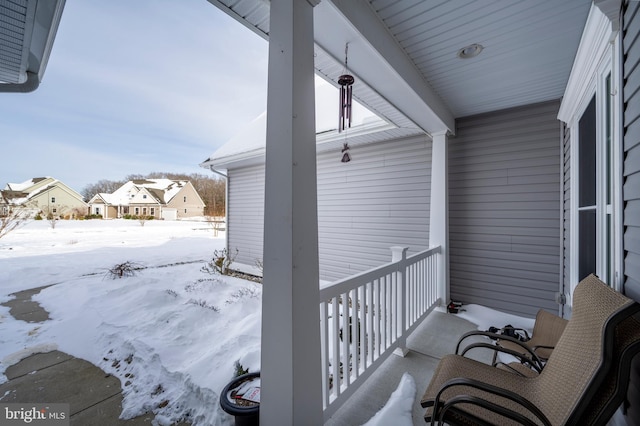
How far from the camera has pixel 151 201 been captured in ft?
39.9

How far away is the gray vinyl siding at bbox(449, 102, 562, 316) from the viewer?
319 cm

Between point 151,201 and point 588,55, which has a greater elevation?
point 588,55

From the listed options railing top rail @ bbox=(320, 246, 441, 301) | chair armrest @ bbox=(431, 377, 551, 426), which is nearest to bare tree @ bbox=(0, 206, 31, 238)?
railing top rail @ bbox=(320, 246, 441, 301)

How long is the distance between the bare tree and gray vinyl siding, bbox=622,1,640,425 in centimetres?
909

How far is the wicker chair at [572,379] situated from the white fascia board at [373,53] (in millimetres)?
1857

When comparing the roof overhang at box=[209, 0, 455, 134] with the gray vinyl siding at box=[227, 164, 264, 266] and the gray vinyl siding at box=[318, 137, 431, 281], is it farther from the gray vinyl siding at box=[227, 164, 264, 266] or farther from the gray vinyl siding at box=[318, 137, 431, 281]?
the gray vinyl siding at box=[227, 164, 264, 266]

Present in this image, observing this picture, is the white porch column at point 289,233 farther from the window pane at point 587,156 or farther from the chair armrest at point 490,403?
the window pane at point 587,156

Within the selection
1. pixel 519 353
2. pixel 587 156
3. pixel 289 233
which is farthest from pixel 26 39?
pixel 587 156

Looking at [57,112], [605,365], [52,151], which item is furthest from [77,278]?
[605,365]

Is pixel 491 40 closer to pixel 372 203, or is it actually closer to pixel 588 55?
pixel 588 55

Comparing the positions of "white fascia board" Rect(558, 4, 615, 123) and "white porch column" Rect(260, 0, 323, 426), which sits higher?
"white fascia board" Rect(558, 4, 615, 123)

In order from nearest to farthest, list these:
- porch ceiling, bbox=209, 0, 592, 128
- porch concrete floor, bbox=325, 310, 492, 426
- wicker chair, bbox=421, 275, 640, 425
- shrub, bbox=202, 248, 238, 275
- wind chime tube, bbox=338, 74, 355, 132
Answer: wicker chair, bbox=421, 275, 640, 425 < porch ceiling, bbox=209, 0, 592, 128 < porch concrete floor, bbox=325, 310, 492, 426 < wind chime tube, bbox=338, 74, 355, 132 < shrub, bbox=202, 248, 238, 275

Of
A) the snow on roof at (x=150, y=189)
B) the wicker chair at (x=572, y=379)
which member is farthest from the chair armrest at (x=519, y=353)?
the snow on roof at (x=150, y=189)

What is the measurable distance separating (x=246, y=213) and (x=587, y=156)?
6.29 m
